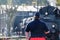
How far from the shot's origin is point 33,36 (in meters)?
6.21

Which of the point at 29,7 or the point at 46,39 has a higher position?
the point at 29,7

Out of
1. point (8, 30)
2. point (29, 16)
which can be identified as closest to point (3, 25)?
point (8, 30)

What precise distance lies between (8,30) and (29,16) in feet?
1.68

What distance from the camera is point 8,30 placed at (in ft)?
20.5

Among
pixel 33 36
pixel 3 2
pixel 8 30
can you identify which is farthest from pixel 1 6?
pixel 33 36

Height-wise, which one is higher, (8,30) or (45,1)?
(45,1)

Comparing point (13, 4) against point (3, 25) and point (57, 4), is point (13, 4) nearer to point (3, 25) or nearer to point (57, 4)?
point (3, 25)

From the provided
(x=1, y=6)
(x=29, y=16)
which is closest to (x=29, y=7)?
(x=29, y=16)

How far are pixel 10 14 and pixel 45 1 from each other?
0.76 m

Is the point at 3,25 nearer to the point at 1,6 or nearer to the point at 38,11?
the point at 1,6

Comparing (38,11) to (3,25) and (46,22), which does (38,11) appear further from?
(3,25)

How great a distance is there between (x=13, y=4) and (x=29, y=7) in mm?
331

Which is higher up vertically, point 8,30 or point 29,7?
point 29,7

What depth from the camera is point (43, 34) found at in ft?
20.5
